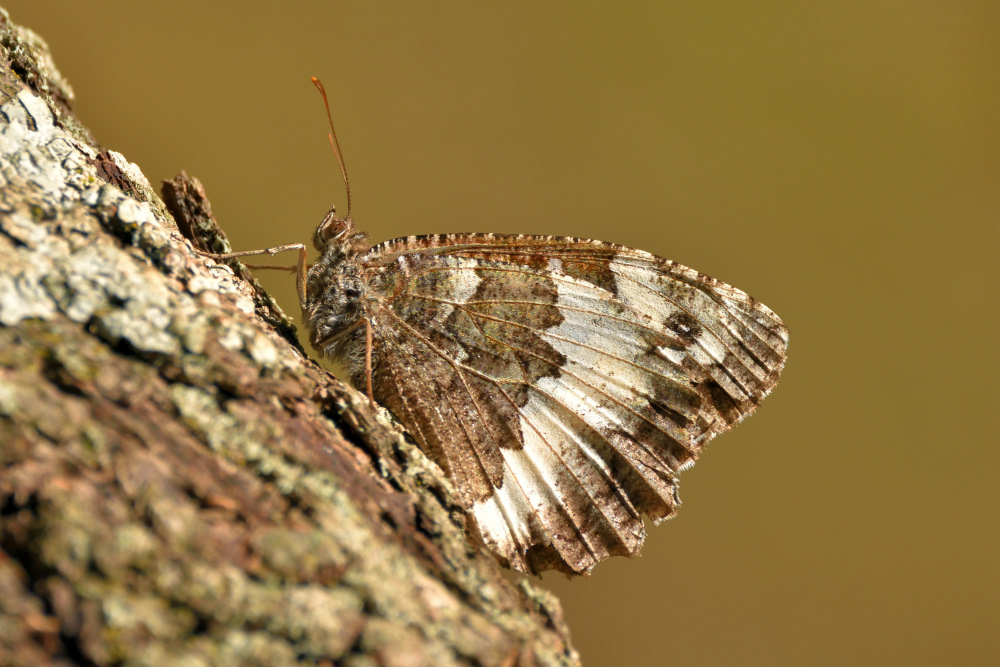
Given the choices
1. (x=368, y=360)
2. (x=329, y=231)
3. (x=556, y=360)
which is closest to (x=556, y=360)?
(x=556, y=360)

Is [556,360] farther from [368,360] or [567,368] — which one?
[368,360]

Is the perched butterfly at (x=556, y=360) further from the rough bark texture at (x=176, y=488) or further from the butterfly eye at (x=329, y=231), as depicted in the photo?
the rough bark texture at (x=176, y=488)

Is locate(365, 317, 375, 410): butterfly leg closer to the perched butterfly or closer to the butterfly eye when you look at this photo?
the perched butterfly

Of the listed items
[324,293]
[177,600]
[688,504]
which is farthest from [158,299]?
[688,504]

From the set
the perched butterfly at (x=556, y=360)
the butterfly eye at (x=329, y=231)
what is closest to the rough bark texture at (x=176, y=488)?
the perched butterfly at (x=556, y=360)

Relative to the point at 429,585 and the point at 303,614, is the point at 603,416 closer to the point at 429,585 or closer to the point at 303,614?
the point at 429,585

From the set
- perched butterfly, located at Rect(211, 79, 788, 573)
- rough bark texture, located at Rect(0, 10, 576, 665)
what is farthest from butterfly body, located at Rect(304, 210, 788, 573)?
rough bark texture, located at Rect(0, 10, 576, 665)
